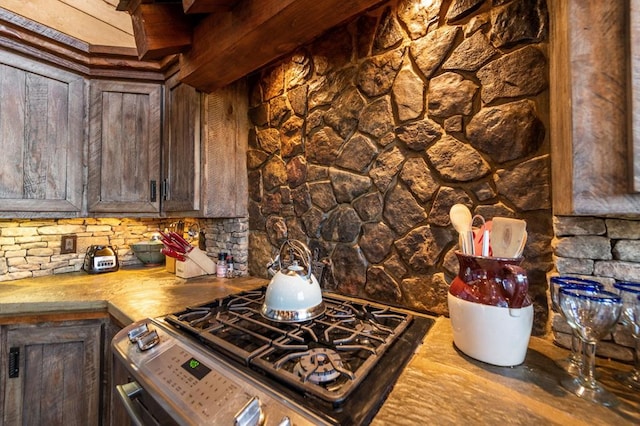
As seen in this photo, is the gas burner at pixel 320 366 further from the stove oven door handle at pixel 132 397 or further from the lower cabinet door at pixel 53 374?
the lower cabinet door at pixel 53 374

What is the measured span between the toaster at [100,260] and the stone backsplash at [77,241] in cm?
11

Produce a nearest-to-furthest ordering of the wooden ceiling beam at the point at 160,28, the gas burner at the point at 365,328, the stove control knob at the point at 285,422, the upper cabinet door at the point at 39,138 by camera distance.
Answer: the stove control knob at the point at 285,422 → the gas burner at the point at 365,328 → the wooden ceiling beam at the point at 160,28 → the upper cabinet door at the point at 39,138

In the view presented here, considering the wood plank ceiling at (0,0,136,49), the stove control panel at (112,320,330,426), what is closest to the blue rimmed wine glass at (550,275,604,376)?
the stove control panel at (112,320,330,426)

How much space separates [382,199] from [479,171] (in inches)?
15.0

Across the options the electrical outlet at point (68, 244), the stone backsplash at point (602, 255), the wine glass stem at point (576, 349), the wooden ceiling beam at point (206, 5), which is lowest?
the wine glass stem at point (576, 349)

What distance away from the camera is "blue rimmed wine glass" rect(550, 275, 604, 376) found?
2.17 ft

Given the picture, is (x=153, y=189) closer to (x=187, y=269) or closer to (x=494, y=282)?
(x=187, y=269)

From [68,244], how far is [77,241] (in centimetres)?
5

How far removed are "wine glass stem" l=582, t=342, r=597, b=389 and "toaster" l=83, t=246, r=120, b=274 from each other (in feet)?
8.19

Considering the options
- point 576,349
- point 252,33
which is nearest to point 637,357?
point 576,349

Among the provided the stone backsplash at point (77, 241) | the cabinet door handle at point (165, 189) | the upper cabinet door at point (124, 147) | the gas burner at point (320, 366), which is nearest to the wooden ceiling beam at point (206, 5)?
the upper cabinet door at point (124, 147)

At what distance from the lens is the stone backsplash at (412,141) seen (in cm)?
85

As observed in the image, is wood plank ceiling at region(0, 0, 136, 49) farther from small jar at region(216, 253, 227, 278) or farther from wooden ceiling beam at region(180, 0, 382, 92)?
small jar at region(216, 253, 227, 278)

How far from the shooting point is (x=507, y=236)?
75 centimetres
